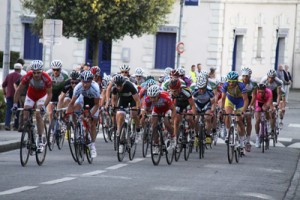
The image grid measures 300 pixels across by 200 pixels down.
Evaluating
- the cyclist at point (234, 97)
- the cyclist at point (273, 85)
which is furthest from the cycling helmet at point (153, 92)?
the cyclist at point (273, 85)

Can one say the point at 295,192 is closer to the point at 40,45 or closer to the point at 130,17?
the point at 130,17

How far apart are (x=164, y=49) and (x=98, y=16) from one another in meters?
10.3

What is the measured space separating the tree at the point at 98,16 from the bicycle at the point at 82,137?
24976 mm

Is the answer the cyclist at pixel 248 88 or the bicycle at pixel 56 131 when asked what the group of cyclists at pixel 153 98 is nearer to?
the cyclist at pixel 248 88

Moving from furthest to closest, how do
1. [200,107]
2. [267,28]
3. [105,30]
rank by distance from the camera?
[267,28] → [105,30] → [200,107]

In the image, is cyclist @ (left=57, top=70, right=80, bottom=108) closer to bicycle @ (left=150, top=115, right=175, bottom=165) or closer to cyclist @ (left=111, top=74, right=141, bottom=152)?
cyclist @ (left=111, top=74, right=141, bottom=152)

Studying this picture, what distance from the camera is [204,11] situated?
179 feet

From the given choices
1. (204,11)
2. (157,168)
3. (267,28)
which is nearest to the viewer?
(157,168)

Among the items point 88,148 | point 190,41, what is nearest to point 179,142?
point 88,148

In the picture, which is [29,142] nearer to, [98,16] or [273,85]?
[273,85]

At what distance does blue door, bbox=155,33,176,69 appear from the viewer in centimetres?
5519

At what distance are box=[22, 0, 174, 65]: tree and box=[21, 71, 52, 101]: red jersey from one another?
24546 mm

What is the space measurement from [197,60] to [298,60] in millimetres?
9218

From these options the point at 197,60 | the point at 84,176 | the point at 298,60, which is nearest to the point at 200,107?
the point at 84,176
